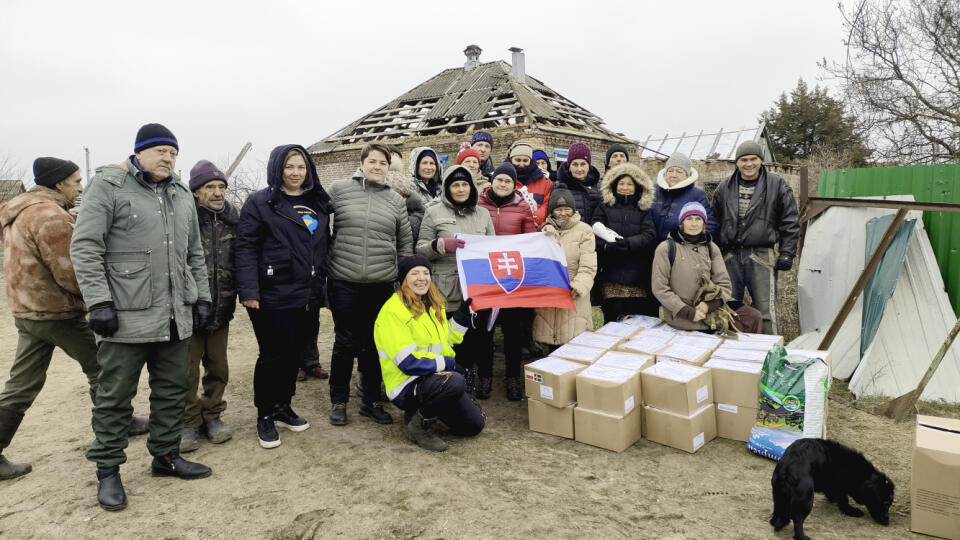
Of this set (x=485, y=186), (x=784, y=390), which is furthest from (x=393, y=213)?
(x=784, y=390)

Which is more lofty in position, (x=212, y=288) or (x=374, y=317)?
(x=212, y=288)

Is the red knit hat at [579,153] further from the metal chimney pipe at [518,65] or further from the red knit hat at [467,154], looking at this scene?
the metal chimney pipe at [518,65]

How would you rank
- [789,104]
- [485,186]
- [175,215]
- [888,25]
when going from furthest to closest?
[789,104] < [888,25] < [485,186] < [175,215]

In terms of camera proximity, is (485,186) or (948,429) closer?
(948,429)

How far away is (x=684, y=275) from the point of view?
443cm

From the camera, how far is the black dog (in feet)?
8.46

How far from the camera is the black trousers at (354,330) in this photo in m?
3.97

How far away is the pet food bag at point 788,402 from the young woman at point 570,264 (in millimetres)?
1544

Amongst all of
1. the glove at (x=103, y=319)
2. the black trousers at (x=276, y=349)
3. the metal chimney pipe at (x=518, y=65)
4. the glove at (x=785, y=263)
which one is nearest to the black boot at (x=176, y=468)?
the black trousers at (x=276, y=349)

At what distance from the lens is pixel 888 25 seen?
1253 cm

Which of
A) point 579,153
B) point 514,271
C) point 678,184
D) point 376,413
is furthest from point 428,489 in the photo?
point 678,184

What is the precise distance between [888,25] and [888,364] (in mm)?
12080

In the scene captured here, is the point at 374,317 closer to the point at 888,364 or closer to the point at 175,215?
the point at 175,215

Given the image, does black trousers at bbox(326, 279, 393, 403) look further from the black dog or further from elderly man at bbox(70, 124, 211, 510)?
the black dog
